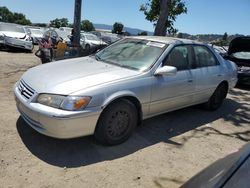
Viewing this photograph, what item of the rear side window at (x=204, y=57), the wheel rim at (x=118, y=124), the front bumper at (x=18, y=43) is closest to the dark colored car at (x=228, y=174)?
the wheel rim at (x=118, y=124)

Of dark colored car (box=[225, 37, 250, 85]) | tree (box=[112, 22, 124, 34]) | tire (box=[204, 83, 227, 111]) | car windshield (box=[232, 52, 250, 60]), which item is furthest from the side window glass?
tree (box=[112, 22, 124, 34])

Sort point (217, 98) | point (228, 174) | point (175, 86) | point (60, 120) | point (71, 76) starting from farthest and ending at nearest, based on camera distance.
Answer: point (217, 98), point (175, 86), point (71, 76), point (60, 120), point (228, 174)

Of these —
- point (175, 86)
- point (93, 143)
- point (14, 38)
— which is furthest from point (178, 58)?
point (14, 38)

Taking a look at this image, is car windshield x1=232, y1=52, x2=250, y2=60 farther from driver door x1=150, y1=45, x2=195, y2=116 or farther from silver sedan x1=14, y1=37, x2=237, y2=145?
driver door x1=150, y1=45, x2=195, y2=116

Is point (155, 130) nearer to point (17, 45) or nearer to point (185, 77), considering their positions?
point (185, 77)

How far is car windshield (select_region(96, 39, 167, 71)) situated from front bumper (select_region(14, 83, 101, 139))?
→ 1.26 metres

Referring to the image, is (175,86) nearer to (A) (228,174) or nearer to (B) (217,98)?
(B) (217,98)

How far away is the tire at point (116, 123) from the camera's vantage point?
4.11 metres

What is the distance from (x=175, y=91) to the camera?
511cm

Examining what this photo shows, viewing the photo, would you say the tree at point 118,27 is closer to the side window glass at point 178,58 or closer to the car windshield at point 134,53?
the car windshield at point 134,53

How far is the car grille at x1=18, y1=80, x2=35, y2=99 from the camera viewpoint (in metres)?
4.07

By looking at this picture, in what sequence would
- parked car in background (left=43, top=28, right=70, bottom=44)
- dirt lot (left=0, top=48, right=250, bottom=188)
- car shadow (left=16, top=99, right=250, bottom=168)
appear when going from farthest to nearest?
parked car in background (left=43, top=28, right=70, bottom=44) → car shadow (left=16, top=99, right=250, bottom=168) → dirt lot (left=0, top=48, right=250, bottom=188)

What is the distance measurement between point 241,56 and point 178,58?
19.8 feet

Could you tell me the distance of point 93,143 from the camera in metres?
4.39
